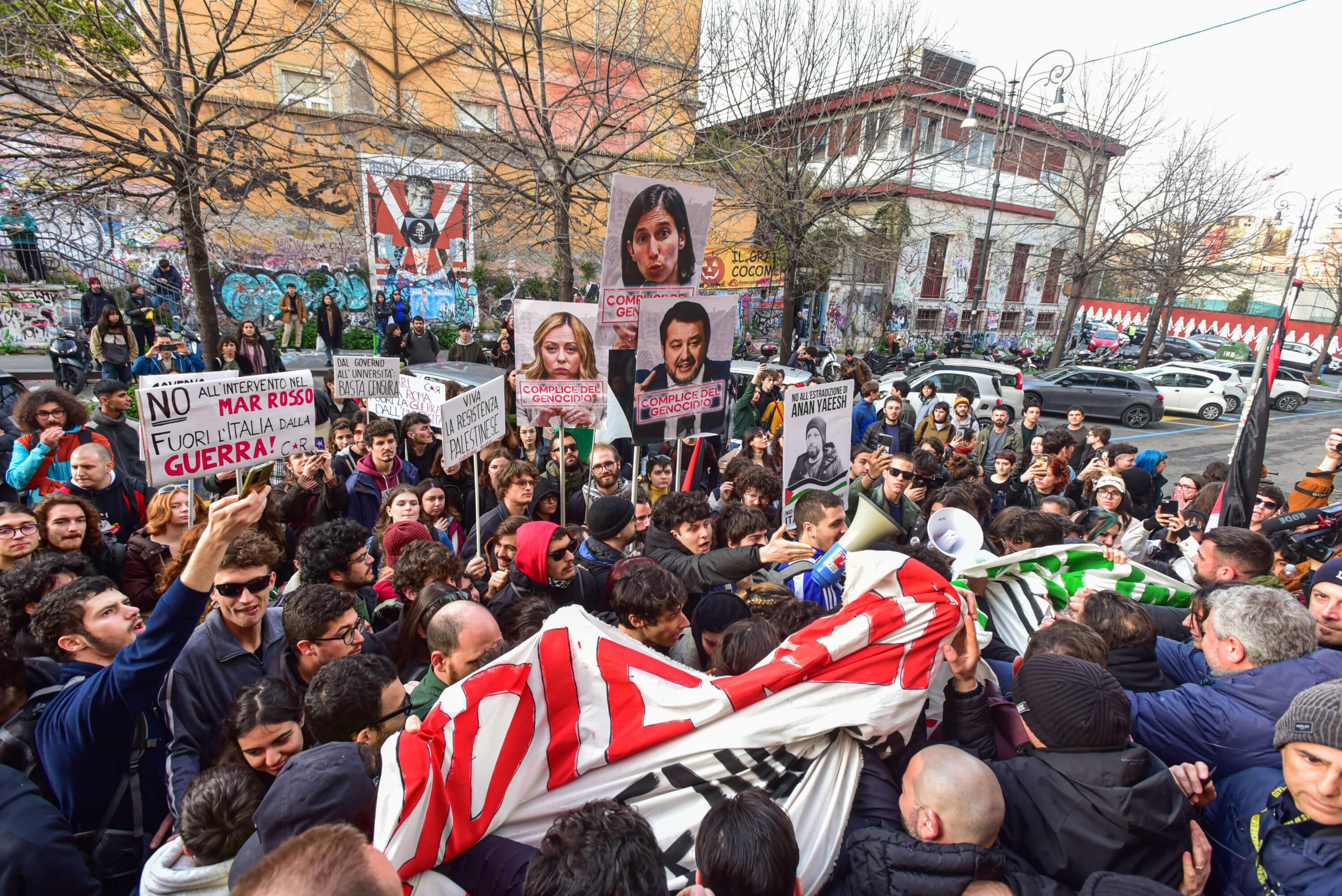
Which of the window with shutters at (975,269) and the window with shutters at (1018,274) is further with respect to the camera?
the window with shutters at (1018,274)

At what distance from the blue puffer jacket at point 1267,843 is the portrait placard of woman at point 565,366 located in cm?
455

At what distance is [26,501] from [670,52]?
1007 cm

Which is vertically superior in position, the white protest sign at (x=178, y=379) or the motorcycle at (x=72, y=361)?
the white protest sign at (x=178, y=379)

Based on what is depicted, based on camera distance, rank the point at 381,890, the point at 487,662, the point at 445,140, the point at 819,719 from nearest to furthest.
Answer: the point at 381,890 → the point at 819,719 → the point at 487,662 → the point at 445,140

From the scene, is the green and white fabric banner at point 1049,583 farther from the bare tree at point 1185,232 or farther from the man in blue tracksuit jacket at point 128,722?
the bare tree at point 1185,232

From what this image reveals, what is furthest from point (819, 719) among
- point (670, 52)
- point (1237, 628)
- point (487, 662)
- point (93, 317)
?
point (93, 317)

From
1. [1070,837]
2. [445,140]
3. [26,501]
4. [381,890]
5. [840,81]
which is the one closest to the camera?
[381,890]

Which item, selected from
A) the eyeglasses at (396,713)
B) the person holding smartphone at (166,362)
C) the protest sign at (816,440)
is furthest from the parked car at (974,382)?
the eyeglasses at (396,713)

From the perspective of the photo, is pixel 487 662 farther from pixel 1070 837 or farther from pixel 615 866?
pixel 1070 837

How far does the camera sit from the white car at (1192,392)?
→ 20.1 meters

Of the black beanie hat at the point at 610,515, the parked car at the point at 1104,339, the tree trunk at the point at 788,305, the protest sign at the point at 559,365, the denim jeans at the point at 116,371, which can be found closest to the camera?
the black beanie hat at the point at 610,515

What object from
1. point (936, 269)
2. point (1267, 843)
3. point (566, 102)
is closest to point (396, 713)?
point (1267, 843)

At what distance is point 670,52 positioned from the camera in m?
10.9

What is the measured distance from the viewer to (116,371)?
11.9 meters
